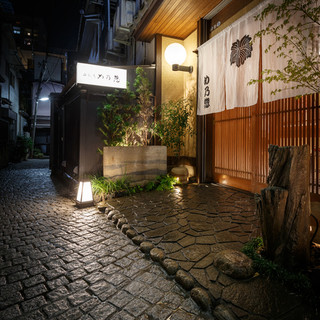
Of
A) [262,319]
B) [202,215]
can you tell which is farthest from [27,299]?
[202,215]

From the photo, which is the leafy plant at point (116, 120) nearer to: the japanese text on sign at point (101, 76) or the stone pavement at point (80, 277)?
the japanese text on sign at point (101, 76)

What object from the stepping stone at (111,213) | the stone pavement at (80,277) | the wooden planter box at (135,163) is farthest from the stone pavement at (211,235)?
the wooden planter box at (135,163)

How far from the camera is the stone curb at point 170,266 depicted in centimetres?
279

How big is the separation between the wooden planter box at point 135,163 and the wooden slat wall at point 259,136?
263 centimetres

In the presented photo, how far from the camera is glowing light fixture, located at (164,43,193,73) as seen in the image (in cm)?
1016

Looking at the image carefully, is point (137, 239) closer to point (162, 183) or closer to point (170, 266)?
point (170, 266)

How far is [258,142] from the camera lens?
719 centimetres

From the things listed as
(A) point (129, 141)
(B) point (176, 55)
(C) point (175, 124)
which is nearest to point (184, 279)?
(A) point (129, 141)

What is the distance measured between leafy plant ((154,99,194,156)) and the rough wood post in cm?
700

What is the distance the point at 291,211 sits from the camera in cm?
313

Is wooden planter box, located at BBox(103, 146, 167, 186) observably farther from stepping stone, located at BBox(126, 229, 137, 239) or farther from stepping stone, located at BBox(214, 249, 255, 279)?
stepping stone, located at BBox(214, 249, 255, 279)

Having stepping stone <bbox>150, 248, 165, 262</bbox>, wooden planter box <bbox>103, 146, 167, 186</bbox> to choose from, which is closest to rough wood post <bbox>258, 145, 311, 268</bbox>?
stepping stone <bbox>150, 248, 165, 262</bbox>

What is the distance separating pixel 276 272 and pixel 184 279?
1336 millimetres

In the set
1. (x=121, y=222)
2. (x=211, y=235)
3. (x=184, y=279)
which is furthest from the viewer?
(x=121, y=222)
